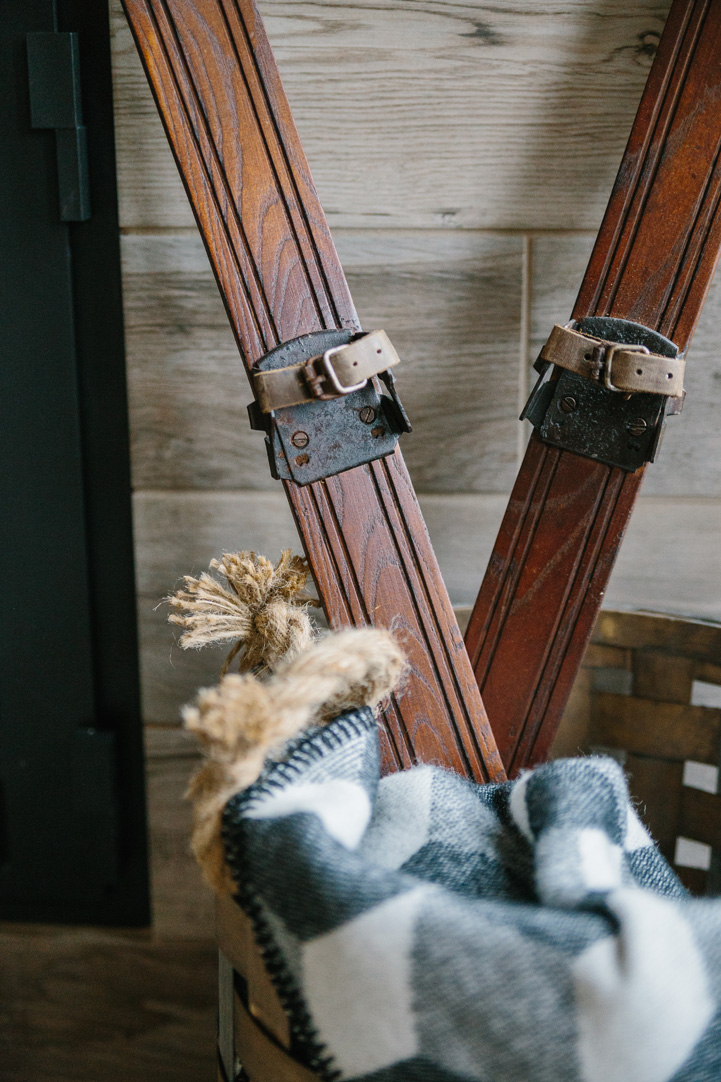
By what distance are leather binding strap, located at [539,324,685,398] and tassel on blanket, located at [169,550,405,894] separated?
0.25m

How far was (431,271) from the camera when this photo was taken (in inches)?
25.2

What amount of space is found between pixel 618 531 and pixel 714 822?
0.28 metres

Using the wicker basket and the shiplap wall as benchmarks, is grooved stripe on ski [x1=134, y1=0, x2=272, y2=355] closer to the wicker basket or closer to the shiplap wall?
the shiplap wall

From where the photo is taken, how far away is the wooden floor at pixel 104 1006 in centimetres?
78

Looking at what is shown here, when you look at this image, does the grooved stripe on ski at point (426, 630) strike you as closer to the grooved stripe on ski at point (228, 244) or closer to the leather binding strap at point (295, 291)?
the leather binding strap at point (295, 291)

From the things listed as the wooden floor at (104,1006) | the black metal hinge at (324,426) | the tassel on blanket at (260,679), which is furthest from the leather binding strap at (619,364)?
the wooden floor at (104,1006)

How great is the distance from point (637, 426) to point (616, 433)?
0.02 metres

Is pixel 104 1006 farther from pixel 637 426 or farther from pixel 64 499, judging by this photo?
pixel 637 426

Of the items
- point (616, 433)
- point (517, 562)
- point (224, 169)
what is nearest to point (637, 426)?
point (616, 433)

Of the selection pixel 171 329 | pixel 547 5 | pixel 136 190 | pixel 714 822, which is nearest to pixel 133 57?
pixel 136 190

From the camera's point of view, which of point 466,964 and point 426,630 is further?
point 426,630

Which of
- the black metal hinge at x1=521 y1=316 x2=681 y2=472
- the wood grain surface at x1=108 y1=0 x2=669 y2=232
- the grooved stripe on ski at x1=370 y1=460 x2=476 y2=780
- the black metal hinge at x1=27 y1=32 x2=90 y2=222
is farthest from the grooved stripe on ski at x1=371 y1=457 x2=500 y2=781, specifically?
the black metal hinge at x1=27 y1=32 x2=90 y2=222

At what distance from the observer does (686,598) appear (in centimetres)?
70

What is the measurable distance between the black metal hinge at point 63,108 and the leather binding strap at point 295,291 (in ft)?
0.42
